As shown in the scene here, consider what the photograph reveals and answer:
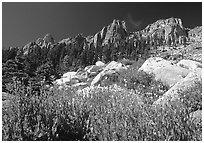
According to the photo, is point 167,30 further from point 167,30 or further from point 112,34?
point 112,34

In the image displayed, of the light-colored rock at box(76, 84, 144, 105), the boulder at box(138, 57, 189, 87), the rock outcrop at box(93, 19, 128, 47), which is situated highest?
the rock outcrop at box(93, 19, 128, 47)

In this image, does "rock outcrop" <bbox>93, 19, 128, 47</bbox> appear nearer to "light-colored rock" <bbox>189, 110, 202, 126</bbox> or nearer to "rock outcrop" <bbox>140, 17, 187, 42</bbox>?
"rock outcrop" <bbox>140, 17, 187, 42</bbox>

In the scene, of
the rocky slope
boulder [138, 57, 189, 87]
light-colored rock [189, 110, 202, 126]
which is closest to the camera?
light-colored rock [189, 110, 202, 126]

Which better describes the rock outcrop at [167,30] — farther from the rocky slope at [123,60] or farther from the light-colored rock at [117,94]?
the light-colored rock at [117,94]

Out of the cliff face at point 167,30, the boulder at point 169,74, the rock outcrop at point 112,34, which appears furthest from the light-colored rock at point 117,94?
the cliff face at point 167,30

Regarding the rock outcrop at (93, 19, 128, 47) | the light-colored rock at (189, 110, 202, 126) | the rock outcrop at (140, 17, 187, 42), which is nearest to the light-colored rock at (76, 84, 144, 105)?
the light-colored rock at (189, 110, 202, 126)

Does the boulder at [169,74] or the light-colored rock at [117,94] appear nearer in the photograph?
the light-colored rock at [117,94]

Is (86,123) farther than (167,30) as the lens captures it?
No

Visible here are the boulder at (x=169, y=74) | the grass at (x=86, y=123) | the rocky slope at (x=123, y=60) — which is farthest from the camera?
the boulder at (x=169, y=74)

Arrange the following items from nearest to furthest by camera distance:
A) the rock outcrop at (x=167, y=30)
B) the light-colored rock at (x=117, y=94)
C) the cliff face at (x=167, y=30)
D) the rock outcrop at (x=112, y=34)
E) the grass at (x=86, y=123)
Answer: the grass at (x=86, y=123), the light-colored rock at (x=117, y=94), the rock outcrop at (x=112, y=34), the rock outcrop at (x=167, y=30), the cliff face at (x=167, y=30)

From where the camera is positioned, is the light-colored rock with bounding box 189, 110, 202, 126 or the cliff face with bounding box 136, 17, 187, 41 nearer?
the light-colored rock with bounding box 189, 110, 202, 126

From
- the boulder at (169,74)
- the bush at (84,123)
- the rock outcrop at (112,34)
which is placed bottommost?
the bush at (84,123)

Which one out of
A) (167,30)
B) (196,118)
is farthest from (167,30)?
(196,118)

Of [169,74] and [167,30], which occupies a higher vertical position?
[167,30]
